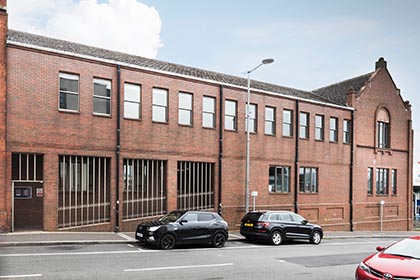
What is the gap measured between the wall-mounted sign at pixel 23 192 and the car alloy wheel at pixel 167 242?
650 cm

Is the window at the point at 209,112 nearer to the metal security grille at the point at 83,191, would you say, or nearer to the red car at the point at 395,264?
the metal security grille at the point at 83,191

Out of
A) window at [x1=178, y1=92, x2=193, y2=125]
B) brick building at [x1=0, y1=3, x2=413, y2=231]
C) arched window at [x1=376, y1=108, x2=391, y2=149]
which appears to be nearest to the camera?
brick building at [x1=0, y1=3, x2=413, y2=231]

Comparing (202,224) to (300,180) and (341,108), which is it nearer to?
(300,180)

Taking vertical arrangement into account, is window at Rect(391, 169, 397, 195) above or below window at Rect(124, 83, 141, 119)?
below

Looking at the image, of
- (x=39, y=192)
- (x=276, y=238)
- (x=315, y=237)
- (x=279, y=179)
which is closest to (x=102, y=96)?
(x=39, y=192)

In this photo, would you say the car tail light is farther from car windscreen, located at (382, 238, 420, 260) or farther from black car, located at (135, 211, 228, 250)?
car windscreen, located at (382, 238, 420, 260)

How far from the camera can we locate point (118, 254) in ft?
46.0

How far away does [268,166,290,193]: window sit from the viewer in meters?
26.4

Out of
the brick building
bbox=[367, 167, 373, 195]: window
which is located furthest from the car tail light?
bbox=[367, 167, 373, 195]: window

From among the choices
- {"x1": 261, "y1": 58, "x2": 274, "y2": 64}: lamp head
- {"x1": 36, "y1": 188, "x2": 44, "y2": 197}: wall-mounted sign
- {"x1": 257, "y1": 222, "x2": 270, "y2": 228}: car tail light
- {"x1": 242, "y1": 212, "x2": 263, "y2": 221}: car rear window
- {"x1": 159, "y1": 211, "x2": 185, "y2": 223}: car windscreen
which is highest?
{"x1": 261, "y1": 58, "x2": 274, "y2": 64}: lamp head

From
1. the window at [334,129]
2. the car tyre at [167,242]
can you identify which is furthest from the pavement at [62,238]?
the window at [334,129]

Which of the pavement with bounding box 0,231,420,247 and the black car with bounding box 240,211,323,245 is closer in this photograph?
the pavement with bounding box 0,231,420,247

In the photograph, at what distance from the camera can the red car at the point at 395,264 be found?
26.0ft

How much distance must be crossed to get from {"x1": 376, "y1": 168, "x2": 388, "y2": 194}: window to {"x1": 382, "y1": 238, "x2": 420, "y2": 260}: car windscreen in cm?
2508
